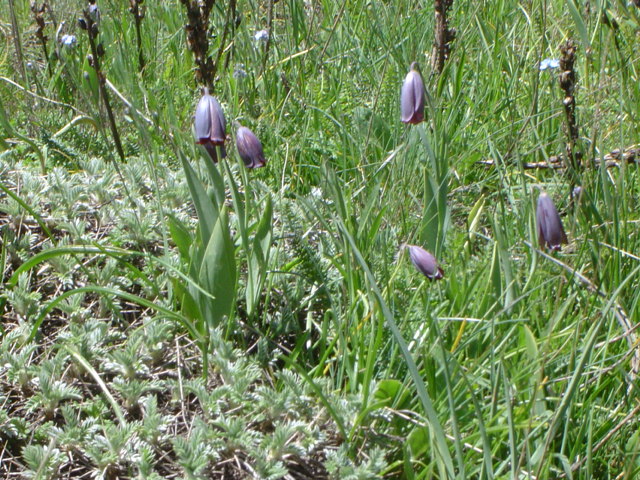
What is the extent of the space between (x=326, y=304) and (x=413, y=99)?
0.56 meters

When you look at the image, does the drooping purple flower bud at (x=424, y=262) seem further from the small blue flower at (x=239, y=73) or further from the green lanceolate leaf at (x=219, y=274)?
the small blue flower at (x=239, y=73)

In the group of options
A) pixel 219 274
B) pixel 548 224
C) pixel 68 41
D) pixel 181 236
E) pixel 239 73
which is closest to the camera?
pixel 548 224

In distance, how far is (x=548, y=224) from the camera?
1.48m

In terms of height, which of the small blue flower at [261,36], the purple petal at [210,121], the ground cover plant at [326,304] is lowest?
the ground cover plant at [326,304]

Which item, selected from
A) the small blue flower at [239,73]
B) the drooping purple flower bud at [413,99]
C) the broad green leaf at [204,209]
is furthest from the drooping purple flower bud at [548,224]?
the small blue flower at [239,73]

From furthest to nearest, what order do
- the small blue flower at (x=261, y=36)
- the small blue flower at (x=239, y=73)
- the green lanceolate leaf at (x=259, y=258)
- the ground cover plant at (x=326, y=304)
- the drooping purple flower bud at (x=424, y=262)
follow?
the small blue flower at (x=261, y=36) → the small blue flower at (x=239, y=73) → the green lanceolate leaf at (x=259, y=258) → the drooping purple flower bud at (x=424, y=262) → the ground cover plant at (x=326, y=304)

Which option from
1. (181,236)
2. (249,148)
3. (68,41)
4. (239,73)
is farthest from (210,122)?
(68,41)

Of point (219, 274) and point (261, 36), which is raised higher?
point (261, 36)

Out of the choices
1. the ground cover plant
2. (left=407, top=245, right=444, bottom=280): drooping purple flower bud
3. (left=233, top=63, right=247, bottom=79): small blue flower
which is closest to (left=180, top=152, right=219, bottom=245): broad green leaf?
the ground cover plant

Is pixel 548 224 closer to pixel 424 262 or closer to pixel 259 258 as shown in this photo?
pixel 424 262

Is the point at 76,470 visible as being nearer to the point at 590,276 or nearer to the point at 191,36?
the point at 191,36

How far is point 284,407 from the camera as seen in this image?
4.82 feet

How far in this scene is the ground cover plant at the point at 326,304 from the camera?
4.51 ft

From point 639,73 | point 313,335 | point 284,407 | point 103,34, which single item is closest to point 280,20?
point 103,34
